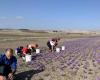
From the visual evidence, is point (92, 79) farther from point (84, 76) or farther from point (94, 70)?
point (94, 70)

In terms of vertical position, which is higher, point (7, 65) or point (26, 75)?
point (7, 65)

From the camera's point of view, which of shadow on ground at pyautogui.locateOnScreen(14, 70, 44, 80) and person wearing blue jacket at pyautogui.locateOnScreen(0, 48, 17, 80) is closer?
person wearing blue jacket at pyautogui.locateOnScreen(0, 48, 17, 80)

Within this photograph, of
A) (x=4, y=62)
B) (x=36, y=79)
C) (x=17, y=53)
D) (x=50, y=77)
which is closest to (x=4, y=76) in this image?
(x=4, y=62)

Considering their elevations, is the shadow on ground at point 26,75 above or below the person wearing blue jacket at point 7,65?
below

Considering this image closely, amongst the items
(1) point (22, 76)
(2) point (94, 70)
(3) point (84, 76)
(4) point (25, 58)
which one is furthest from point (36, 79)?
(4) point (25, 58)

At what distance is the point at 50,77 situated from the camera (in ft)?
46.4

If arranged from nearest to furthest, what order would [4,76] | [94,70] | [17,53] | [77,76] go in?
[4,76] < [77,76] < [94,70] < [17,53]

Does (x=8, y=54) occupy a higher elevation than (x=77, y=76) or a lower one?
higher

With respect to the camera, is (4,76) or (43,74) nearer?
(4,76)

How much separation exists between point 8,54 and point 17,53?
12.5 m

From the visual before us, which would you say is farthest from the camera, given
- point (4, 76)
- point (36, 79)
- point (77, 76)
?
point (77, 76)

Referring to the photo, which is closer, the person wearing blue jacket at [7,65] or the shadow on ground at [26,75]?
the person wearing blue jacket at [7,65]

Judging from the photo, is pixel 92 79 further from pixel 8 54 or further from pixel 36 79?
pixel 8 54

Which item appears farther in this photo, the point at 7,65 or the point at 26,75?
the point at 26,75
